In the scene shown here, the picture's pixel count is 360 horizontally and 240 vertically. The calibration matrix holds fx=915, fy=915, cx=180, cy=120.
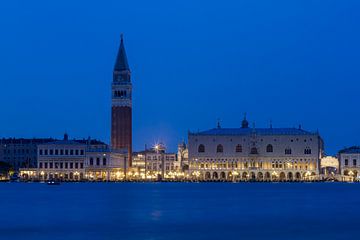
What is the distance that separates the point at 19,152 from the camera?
541 ft

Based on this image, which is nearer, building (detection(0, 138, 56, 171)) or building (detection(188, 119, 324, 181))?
building (detection(188, 119, 324, 181))

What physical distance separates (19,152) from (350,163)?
58.8 metres

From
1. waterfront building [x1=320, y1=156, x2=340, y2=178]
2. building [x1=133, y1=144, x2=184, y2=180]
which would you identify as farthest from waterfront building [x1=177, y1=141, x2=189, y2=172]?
waterfront building [x1=320, y1=156, x2=340, y2=178]

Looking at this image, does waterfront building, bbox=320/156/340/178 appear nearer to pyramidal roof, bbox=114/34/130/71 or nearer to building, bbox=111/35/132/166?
building, bbox=111/35/132/166

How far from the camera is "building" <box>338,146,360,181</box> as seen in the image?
151000mm

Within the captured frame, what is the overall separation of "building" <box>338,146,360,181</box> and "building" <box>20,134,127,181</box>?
37.9 metres

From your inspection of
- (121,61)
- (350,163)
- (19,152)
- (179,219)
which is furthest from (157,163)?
(179,219)

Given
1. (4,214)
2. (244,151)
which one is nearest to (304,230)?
(4,214)

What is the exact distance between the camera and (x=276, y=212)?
56844 mm

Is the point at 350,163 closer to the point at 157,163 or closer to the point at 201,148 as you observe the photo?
the point at 201,148

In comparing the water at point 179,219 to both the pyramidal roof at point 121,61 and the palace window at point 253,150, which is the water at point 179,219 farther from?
the pyramidal roof at point 121,61

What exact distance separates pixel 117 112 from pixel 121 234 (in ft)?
351

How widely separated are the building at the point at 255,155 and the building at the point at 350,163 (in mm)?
4211

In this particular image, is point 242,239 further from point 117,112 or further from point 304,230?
point 117,112
